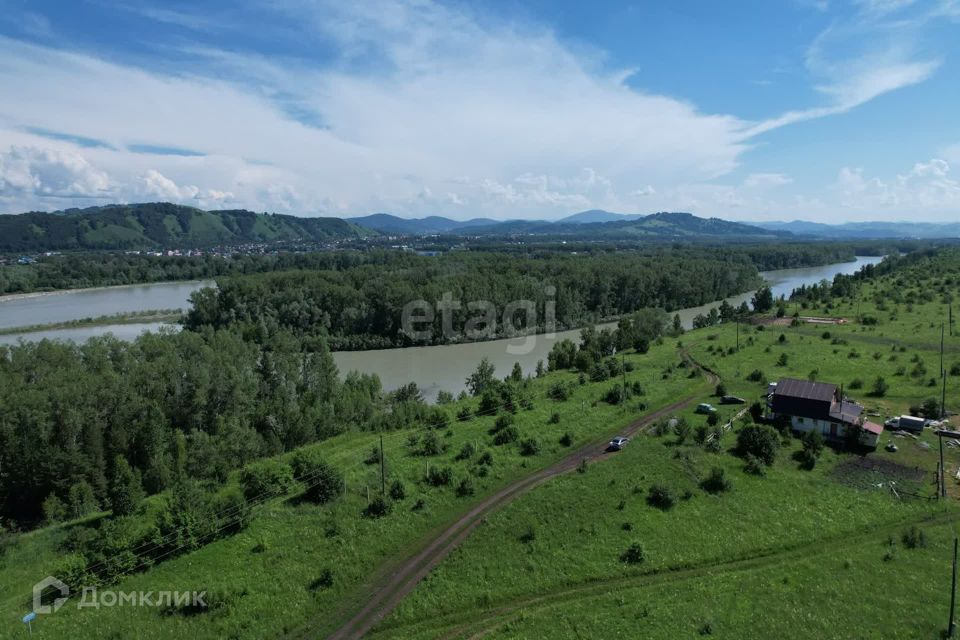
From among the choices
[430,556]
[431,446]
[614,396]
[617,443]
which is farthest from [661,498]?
[614,396]

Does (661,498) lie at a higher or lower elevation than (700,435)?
lower

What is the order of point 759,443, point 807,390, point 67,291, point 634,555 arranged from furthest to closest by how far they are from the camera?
1. point 67,291
2. point 807,390
3. point 759,443
4. point 634,555

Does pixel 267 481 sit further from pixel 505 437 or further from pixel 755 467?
pixel 755 467

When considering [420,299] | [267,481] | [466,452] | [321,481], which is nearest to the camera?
[321,481]

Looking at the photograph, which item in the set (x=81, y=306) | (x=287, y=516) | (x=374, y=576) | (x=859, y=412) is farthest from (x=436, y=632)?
(x=81, y=306)

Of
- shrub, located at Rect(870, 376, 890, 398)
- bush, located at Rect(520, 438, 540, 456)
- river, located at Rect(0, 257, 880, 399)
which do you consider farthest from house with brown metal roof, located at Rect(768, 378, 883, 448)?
river, located at Rect(0, 257, 880, 399)
